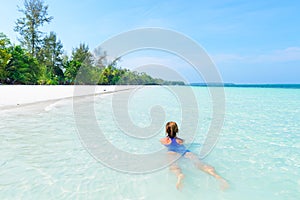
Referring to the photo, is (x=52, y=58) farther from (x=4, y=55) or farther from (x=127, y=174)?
(x=127, y=174)

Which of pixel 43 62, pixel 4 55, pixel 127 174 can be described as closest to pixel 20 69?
pixel 4 55

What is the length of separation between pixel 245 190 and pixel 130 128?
4334mm

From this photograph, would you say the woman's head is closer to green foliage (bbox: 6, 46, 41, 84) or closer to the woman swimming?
the woman swimming

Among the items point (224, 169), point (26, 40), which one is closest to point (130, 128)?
point (224, 169)

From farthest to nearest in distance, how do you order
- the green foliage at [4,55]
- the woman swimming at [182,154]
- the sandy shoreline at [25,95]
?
the green foliage at [4,55]
the sandy shoreline at [25,95]
the woman swimming at [182,154]

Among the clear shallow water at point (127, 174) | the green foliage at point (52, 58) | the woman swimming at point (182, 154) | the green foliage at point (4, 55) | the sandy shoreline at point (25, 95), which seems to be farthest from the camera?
the green foliage at point (52, 58)

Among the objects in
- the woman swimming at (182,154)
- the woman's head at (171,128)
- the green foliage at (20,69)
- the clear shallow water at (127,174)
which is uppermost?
the green foliage at (20,69)

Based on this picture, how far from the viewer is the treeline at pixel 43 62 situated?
24270mm

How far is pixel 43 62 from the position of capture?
3650 centimetres

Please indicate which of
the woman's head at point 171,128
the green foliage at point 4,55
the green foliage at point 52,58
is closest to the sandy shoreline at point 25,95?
the green foliage at point 4,55

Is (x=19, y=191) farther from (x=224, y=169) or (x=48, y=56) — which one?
(x=48, y=56)

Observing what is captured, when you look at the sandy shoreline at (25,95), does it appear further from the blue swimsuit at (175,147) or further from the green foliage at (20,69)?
the blue swimsuit at (175,147)

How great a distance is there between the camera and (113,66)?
55625mm

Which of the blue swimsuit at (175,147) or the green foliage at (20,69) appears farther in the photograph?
the green foliage at (20,69)
